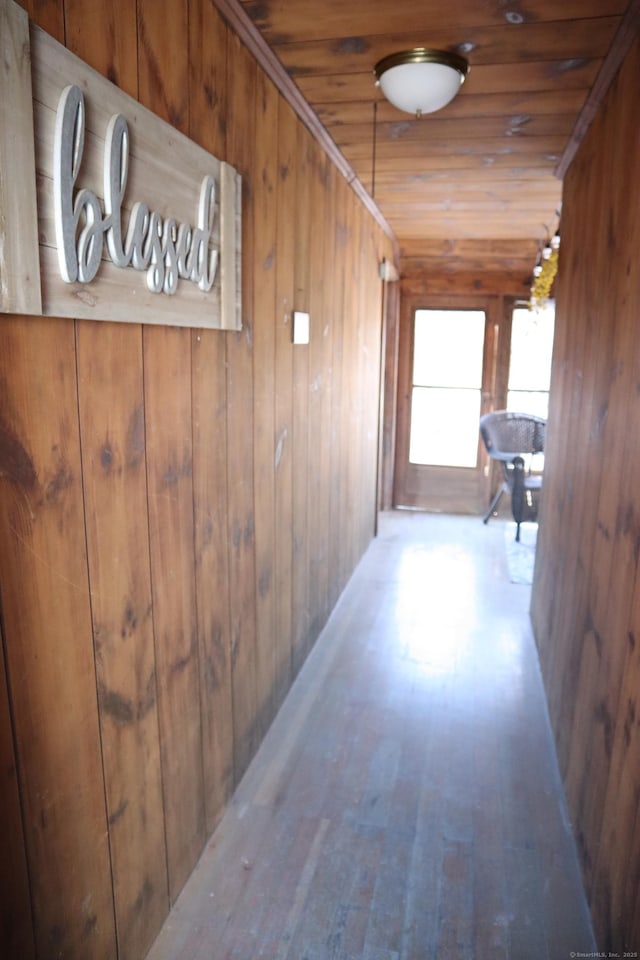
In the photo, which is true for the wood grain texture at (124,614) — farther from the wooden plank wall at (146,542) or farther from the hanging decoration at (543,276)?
the hanging decoration at (543,276)

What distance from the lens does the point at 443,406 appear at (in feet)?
18.8

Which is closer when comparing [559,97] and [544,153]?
[559,97]

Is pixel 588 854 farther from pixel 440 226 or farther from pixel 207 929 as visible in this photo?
pixel 440 226

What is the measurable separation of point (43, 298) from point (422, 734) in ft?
6.63

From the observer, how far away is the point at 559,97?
2234 mm

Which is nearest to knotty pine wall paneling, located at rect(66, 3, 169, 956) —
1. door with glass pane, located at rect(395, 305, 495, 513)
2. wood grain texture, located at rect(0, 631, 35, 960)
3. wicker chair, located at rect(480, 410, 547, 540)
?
wood grain texture, located at rect(0, 631, 35, 960)

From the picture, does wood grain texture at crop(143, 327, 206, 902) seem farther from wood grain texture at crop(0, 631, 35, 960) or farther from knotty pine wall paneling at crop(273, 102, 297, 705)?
knotty pine wall paneling at crop(273, 102, 297, 705)

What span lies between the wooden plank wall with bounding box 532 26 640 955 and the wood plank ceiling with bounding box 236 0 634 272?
167mm

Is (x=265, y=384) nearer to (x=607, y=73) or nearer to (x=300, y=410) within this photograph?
(x=300, y=410)

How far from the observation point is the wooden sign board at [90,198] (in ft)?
3.05

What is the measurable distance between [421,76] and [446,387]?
3.81 m

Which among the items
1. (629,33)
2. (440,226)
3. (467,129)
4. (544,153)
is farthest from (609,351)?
(440,226)

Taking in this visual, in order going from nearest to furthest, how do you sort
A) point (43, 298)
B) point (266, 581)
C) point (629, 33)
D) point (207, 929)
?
point (43, 298)
point (207, 929)
point (629, 33)
point (266, 581)

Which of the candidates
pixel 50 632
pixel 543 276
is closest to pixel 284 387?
pixel 50 632
